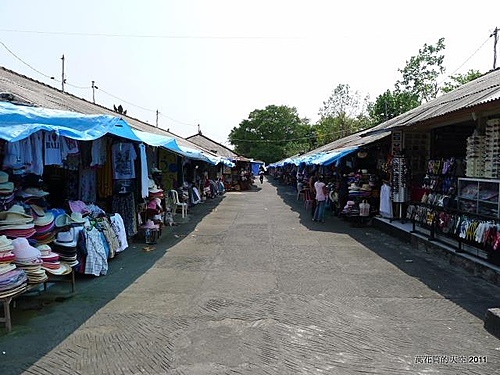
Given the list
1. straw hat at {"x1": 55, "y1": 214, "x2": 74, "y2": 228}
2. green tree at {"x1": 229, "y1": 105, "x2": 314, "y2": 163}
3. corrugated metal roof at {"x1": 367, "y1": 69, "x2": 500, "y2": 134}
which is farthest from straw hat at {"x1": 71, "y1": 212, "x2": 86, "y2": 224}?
green tree at {"x1": 229, "y1": 105, "x2": 314, "y2": 163}

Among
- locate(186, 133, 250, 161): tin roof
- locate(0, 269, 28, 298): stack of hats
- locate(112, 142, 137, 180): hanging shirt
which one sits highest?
locate(186, 133, 250, 161): tin roof

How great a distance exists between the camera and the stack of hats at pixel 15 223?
17.0 feet

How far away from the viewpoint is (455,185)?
8.73 metres

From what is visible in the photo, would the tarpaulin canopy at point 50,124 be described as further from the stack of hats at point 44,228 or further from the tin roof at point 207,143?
the tin roof at point 207,143

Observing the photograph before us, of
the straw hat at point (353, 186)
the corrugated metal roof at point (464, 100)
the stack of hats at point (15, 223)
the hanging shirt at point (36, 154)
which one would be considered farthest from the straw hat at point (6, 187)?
the straw hat at point (353, 186)

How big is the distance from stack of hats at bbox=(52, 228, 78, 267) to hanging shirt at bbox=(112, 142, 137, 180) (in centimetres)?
245

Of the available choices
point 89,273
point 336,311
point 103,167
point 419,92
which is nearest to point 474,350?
point 336,311

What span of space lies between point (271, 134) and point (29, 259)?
5953 cm

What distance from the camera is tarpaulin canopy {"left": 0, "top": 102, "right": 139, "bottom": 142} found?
488 centimetres

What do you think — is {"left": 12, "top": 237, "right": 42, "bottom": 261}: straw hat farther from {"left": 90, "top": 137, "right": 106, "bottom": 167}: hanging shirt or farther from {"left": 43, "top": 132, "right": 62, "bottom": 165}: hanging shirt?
{"left": 90, "top": 137, "right": 106, "bottom": 167}: hanging shirt

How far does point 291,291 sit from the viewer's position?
623cm

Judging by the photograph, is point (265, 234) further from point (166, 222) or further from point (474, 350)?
point (474, 350)

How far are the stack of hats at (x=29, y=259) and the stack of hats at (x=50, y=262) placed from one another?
28 centimetres

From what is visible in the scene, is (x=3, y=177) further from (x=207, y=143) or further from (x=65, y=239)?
(x=207, y=143)
